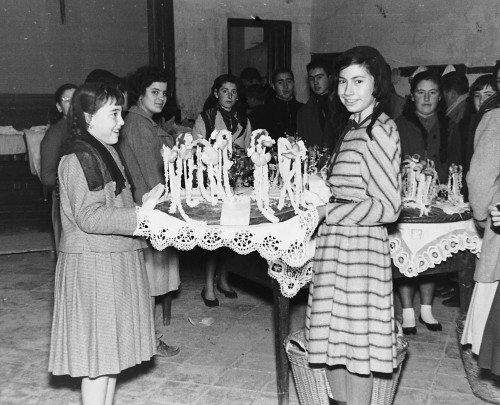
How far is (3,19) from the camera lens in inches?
371

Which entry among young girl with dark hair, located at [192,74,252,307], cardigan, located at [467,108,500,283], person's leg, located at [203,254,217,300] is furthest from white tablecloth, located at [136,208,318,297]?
person's leg, located at [203,254,217,300]

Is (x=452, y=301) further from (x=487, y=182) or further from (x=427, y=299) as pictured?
(x=487, y=182)

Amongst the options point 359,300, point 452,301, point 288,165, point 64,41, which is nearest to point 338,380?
point 359,300

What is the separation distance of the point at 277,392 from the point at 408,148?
7.18ft

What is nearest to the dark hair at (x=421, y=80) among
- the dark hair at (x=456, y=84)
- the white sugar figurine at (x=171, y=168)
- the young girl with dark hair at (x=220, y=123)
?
the dark hair at (x=456, y=84)

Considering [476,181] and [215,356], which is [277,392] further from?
[476,181]

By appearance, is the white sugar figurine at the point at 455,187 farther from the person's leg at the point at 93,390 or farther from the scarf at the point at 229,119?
the person's leg at the point at 93,390

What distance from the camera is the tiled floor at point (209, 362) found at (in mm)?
3568

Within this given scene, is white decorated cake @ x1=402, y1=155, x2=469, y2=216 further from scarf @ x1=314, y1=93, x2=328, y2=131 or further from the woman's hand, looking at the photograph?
scarf @ x1=314, y1=93, x2=328, y2=131

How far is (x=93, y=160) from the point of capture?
262cm

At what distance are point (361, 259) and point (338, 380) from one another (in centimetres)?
59

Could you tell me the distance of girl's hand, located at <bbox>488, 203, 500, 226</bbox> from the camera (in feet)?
9.34

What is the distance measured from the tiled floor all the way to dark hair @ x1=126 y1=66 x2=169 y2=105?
174 cm

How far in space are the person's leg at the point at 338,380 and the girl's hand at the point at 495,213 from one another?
957 mm
